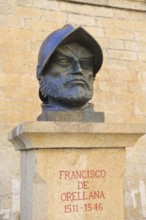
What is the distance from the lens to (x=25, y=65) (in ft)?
19.0

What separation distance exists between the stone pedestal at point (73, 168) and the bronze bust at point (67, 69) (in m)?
0.25

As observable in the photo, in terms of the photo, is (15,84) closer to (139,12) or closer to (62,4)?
(62,4)

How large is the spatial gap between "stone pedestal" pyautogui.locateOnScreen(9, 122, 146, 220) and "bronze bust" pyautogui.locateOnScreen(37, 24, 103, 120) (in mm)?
252

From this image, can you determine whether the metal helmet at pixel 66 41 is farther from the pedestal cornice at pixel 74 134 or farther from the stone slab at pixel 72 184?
the stone slab at pixel 72 184

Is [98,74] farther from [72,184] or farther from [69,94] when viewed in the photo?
[72,184]

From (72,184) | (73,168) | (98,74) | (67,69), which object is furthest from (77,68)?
(98,74)

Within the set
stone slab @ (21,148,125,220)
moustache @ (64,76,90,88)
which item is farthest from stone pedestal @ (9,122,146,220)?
moustache @ (64,76,90,88)

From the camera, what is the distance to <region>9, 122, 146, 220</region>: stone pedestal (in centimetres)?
260

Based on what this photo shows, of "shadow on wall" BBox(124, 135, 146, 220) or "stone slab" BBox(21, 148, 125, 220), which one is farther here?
"shadow on wall" BBox(124, 135, 146, 220)

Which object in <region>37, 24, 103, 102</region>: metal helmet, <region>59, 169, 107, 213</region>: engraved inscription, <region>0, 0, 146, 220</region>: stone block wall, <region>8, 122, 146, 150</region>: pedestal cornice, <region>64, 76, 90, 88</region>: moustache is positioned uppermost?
<region>0, 0, 146, 220</region>: stone block wall

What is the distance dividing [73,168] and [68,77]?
2.11 feet

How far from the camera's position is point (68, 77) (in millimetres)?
2850

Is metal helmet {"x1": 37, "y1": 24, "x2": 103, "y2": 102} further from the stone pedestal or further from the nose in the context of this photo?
the stone pedestal

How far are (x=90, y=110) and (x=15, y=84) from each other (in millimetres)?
2962
